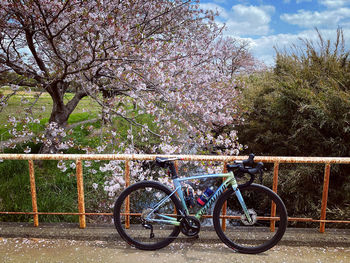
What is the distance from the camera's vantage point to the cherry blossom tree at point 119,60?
5.04 m

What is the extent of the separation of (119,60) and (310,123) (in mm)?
4407

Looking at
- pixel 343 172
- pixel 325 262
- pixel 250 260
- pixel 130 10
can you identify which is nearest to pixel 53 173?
pixel 130 10

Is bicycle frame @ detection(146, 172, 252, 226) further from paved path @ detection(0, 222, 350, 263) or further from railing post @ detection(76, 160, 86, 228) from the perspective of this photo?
railing post @ detection(76, 160, 86, 228)

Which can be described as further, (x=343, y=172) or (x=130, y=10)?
(x=130, y=10)

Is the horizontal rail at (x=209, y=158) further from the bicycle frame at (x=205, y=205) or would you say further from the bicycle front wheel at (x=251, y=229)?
the bicycle front wheel at (x=251, y=229)

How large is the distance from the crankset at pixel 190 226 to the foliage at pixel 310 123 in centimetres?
350

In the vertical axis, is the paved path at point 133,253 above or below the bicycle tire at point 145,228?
below

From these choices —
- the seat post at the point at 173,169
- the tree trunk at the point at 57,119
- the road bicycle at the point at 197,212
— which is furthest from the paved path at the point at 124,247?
the tree trunk at the point at 57,119

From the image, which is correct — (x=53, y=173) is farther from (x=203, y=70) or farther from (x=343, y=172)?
(x=343, y=172)

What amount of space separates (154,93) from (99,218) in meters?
3.01

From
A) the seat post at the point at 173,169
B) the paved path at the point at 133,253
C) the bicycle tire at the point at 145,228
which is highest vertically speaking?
the seat post at the point at 173,169

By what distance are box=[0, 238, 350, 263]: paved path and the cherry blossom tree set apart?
8.75ft

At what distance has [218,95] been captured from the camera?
8219 mm

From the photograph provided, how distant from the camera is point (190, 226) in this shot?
2764 millimetres
